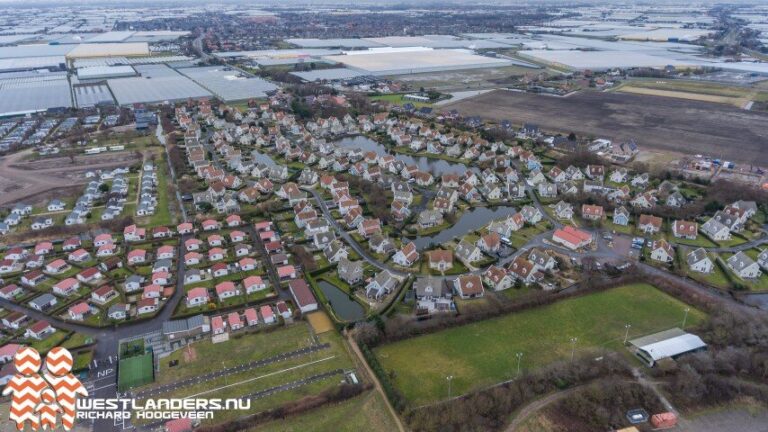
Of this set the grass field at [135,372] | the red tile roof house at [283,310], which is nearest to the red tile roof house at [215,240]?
the red tile roof house at [283,310]

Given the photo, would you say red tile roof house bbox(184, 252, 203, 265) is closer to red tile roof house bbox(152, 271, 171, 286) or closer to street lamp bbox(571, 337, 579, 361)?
red tile roof house bbox(152, 271, 171, 286)

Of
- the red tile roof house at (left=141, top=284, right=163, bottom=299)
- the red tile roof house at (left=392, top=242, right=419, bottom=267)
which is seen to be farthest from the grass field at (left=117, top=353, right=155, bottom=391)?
the red tile roof house at (left=392, top=242, right=419, bottom=267)

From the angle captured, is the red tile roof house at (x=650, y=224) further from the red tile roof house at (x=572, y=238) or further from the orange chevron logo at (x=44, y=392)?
the orange chevron logo at (x=44, y=392)

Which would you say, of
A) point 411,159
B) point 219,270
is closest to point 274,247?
point 219,270

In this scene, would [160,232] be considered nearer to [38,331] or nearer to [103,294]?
[103,294]

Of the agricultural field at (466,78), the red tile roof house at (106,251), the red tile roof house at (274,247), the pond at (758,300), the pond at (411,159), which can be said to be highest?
the agricultural field at (466,78)
